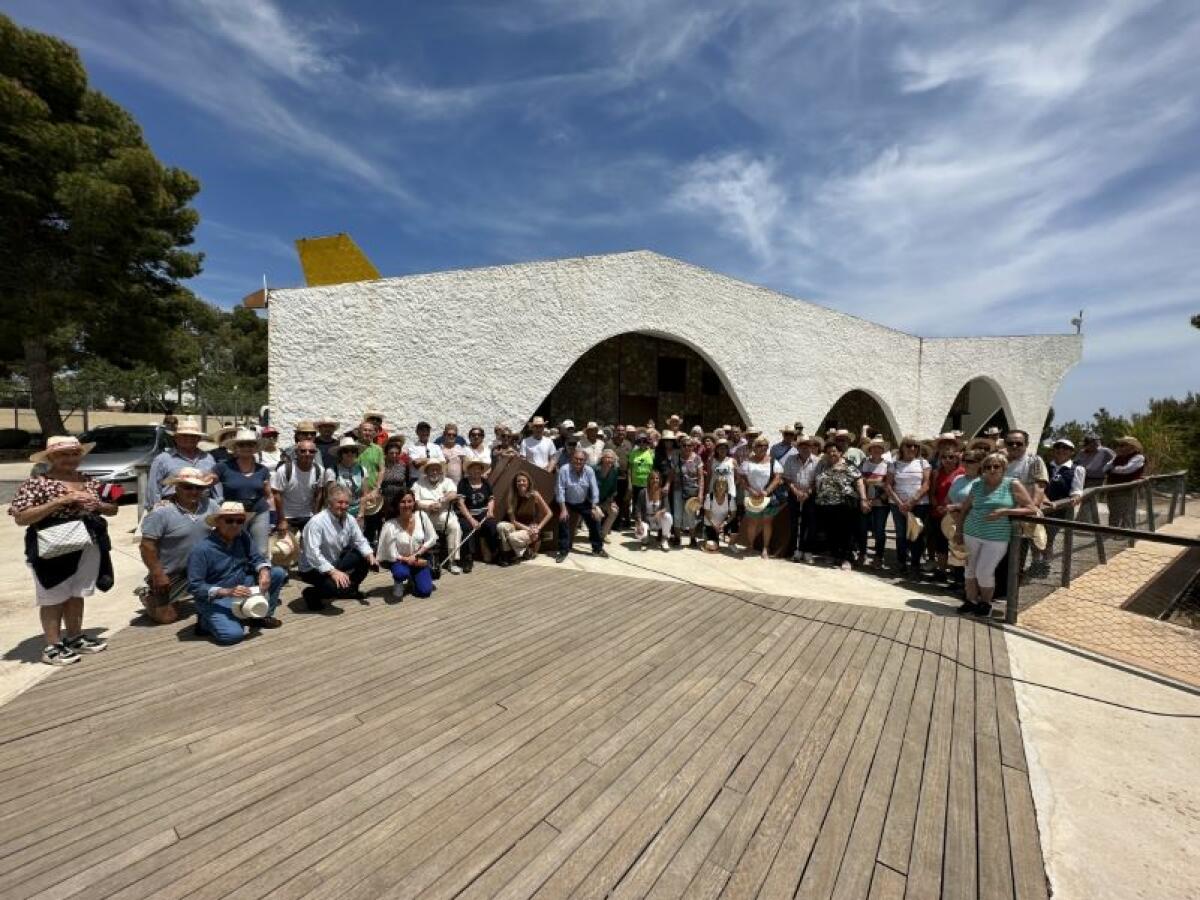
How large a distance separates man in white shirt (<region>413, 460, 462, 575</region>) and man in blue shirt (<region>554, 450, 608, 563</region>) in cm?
133

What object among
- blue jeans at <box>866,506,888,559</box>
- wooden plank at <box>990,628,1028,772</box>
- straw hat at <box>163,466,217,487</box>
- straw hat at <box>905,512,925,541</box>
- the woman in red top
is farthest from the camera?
blue jeans at <box>866,506,888,559</box>

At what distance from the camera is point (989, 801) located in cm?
240

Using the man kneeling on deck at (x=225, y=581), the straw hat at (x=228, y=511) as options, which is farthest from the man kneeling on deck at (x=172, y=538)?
the straw hat at (x=228, y=511)

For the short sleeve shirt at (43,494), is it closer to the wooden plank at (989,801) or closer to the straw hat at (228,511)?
the straw hat at (228,511)

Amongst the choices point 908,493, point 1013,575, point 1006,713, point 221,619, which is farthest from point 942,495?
point 221,619

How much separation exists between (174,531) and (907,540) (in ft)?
23.9

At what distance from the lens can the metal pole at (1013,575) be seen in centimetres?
456

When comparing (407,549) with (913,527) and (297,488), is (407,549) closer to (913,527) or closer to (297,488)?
(297,488)

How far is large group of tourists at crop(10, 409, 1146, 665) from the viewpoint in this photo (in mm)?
3738

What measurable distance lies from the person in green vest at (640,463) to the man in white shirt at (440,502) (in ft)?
8.60

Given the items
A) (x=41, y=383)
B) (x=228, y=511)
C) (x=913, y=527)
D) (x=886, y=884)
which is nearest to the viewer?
(x=886, y=884)

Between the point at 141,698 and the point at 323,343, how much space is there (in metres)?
6.67

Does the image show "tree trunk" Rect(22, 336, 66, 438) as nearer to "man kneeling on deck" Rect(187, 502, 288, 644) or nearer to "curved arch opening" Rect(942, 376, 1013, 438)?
"man kneeling on deck" Rect(187, 502, 288, 644)

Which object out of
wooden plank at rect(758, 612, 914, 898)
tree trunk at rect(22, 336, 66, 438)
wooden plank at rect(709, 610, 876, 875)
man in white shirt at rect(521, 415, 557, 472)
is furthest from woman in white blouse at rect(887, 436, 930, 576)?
tree trunk at rect(22, 336, 66, 438)
